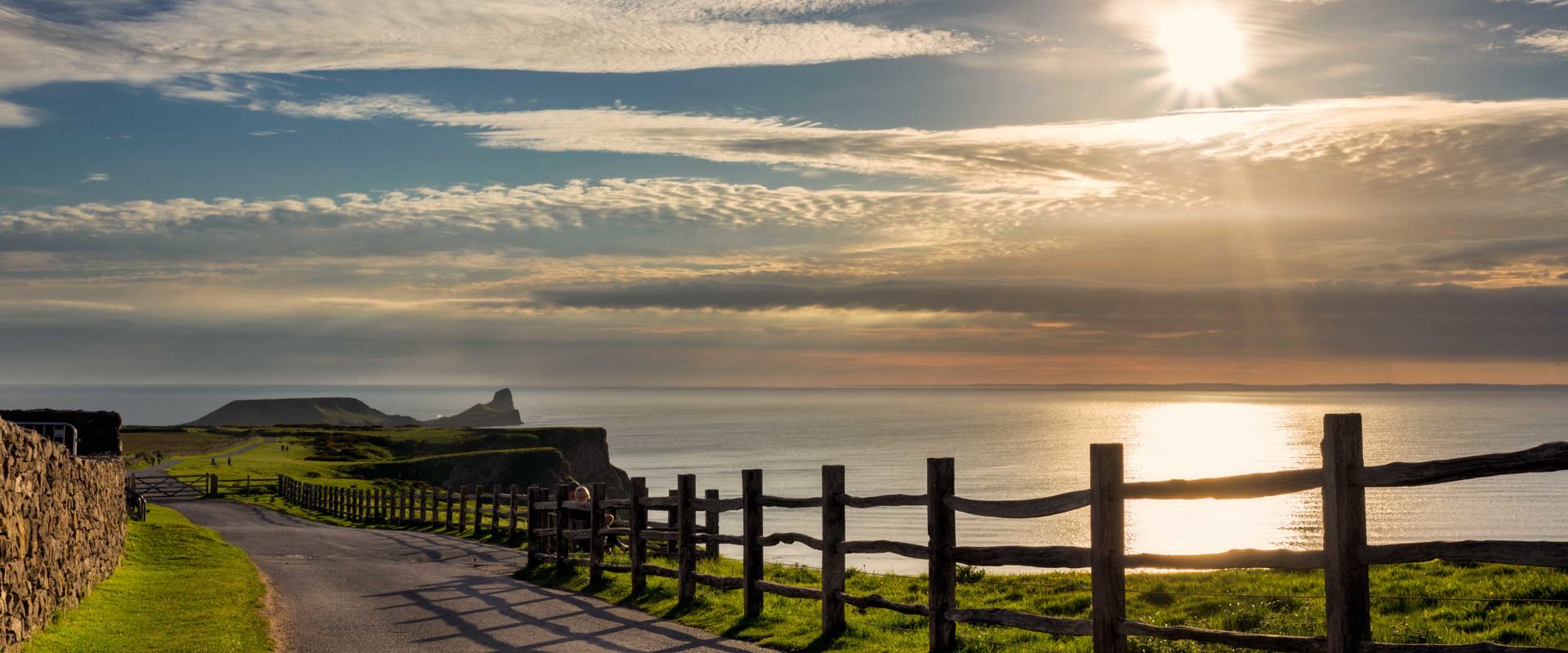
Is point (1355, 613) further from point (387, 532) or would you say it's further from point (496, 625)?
point (387, 532)

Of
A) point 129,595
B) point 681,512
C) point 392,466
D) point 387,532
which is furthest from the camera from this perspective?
point 392,466

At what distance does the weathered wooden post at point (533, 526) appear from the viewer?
76.9ft

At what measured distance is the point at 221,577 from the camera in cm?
2264

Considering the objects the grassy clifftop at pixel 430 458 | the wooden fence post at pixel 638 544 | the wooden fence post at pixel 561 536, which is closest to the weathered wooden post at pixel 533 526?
the wooden fence post at pixel 561 536

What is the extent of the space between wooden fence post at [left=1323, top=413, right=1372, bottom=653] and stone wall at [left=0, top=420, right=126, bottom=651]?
12845 millimetres

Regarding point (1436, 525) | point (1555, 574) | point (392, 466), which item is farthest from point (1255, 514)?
point (1555, 574)

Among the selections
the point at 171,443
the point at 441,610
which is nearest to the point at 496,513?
the point at 441,610

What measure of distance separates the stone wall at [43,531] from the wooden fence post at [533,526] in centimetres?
733

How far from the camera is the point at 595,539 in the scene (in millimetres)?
20953

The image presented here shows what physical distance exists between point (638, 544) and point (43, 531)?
26.7ft

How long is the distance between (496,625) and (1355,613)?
10.8 m

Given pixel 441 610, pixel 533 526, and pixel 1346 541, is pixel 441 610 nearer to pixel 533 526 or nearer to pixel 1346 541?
pixel 533 526

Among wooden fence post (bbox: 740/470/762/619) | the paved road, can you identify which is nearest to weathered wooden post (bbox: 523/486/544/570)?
the paved road

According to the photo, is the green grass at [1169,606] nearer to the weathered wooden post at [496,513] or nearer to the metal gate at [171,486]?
the weathered wooden post at [496,513]
